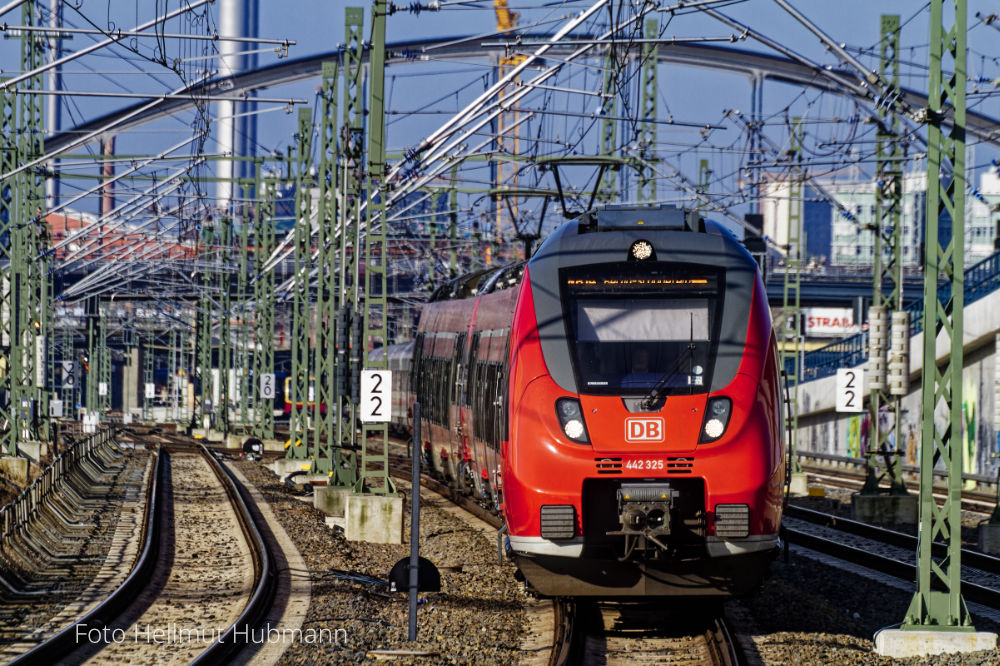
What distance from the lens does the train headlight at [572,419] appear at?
41.2ft

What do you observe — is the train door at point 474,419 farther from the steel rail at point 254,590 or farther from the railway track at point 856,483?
the railway track at point 856,483

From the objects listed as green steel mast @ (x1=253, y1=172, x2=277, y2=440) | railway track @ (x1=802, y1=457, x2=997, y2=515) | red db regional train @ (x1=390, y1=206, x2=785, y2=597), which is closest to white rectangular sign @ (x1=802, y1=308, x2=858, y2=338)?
railway track @ (x1=802, y1=457, x2=997, y2=515)

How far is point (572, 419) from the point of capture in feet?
41.5

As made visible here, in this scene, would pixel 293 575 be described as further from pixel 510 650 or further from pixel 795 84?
pixel 795 84

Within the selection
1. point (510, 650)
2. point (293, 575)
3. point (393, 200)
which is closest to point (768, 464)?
point (510, 650)

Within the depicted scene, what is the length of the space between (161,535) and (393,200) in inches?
370

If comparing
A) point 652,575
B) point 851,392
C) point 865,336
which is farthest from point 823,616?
point 865,336

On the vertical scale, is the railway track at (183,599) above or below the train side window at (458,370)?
below

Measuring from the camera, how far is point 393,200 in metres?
29.3

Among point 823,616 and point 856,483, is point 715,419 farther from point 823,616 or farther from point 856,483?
point 856,483

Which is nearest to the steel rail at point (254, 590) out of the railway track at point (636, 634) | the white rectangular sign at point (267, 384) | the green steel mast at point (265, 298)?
the railway track at point (636, 634)

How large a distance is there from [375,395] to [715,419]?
559 centimetres

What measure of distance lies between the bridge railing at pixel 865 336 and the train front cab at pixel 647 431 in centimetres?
1569

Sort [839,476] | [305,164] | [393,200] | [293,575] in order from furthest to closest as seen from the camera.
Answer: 1. [839,476]
2. [305,164]
3. [393,200]
4. [293,575]
